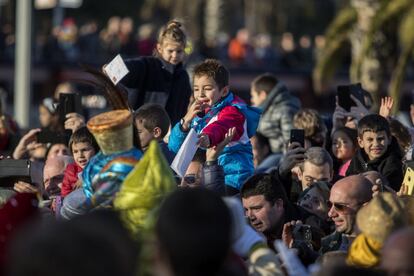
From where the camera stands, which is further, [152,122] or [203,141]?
[152,122]

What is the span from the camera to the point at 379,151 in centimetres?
981

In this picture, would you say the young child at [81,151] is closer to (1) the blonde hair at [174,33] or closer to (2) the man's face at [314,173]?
(1) the blonde hair at [174,33]

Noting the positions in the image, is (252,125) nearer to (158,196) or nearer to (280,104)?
(158,196)

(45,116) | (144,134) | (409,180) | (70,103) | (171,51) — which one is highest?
(171,51)

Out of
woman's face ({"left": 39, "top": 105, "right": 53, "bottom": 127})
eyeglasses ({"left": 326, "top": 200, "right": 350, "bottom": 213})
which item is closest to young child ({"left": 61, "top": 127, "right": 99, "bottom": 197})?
eyeglasses ({"left": 326, "top": 200, "right": 350, "bottom": 213})

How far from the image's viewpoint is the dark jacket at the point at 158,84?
1054 cm

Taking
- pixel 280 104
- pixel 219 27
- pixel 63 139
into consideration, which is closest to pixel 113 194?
pixel 63 139

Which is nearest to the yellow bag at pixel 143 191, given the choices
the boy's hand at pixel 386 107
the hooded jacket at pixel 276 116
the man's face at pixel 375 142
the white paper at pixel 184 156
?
the white paper at pixel 184 156

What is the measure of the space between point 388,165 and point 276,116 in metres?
3.36

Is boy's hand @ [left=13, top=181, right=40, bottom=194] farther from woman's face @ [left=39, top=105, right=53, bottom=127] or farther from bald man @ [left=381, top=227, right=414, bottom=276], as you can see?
woman's face @ [left=39, top=105, right=53, bottom=127]

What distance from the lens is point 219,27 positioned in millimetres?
38500

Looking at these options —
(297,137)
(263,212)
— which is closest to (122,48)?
(297,137)

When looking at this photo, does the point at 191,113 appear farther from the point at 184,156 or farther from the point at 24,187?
the point at 24,187

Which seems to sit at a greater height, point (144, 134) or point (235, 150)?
point (144, 134)
